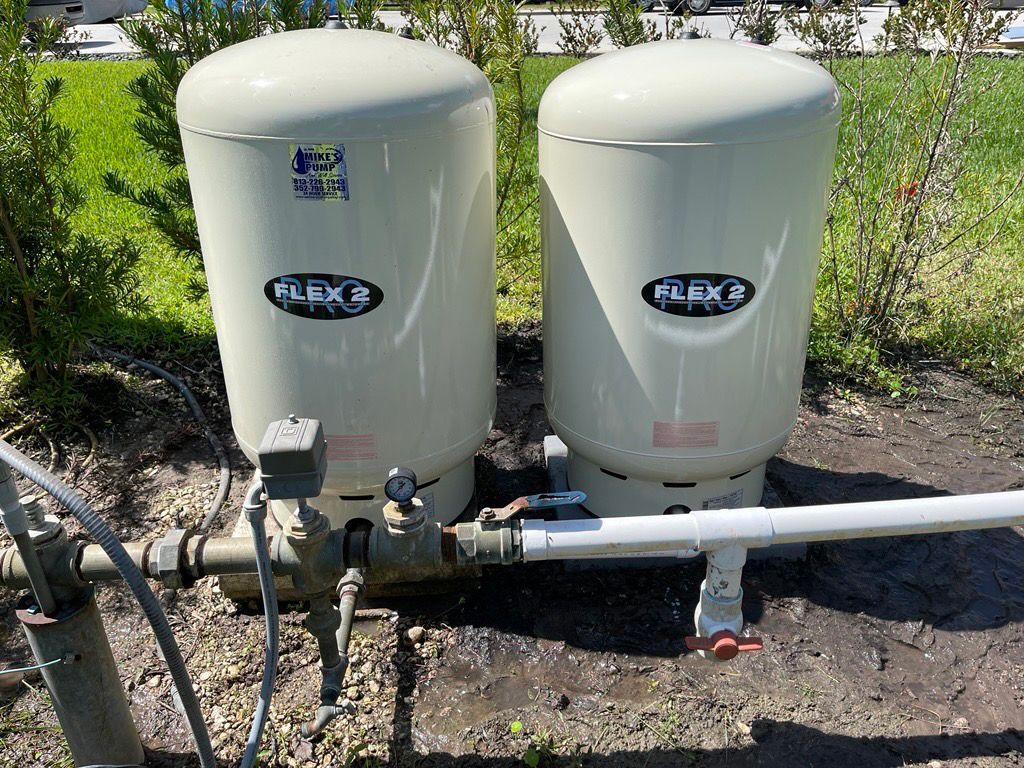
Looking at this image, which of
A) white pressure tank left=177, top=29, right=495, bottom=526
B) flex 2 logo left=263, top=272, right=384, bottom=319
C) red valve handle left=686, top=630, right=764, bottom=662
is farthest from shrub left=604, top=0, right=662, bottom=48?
red valve handle left=686, top=630, right=764, bottom=662

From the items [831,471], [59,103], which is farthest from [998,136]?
[59,103]

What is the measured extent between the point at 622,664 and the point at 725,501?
67cm

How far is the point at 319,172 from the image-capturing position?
6.88 feet

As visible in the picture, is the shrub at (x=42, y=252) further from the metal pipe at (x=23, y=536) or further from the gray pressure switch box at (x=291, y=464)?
the gray pressure switch box at (x=291, y=464)

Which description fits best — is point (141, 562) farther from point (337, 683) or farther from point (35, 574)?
point (337, 683)

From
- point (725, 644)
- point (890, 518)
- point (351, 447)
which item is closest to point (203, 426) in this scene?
point (351, 447)

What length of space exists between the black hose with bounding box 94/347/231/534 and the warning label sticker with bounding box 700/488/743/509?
5.77ft

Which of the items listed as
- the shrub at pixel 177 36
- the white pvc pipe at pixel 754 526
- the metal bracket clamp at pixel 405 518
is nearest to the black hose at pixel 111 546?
the metal bracket clamp at pixel 405 518

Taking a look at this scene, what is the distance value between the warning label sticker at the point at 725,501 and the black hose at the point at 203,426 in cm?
176

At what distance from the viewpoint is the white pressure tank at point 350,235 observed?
2.08 m

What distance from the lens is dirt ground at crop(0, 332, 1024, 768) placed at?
223 centimetres

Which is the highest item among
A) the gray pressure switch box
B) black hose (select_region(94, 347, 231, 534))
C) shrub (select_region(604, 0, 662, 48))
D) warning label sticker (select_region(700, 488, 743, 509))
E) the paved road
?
shrub (select_region(604, 0, 662, 48))

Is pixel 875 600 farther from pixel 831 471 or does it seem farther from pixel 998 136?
pixel 998 136

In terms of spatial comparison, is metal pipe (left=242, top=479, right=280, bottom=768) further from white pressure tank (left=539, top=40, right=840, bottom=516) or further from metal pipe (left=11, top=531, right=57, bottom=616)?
white pressure tank (left=539, top=40, right=840, bottom=516)
